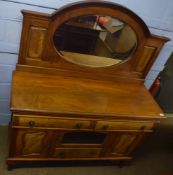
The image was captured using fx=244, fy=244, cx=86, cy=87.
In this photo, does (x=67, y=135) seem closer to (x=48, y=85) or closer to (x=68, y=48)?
(x=48, y=85)

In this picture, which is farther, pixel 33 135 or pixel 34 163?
pixel 34 163

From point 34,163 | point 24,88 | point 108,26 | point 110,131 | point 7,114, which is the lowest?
point 34,163

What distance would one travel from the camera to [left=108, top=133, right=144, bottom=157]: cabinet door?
1859 mm

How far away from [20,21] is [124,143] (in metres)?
1.19

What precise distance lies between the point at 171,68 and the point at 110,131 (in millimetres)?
1768

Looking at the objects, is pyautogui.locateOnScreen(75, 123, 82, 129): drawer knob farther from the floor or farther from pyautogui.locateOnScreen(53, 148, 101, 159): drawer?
the floor

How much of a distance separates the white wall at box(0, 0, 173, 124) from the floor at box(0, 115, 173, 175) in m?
0.53

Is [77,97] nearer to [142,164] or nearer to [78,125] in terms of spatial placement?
[78,125]

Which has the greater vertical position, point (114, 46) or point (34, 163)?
point (114, 46)

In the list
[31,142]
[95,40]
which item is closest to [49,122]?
[31,142]

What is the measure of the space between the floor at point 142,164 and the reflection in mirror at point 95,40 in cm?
88

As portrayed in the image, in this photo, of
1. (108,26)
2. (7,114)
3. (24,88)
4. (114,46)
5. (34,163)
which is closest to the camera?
(24,88)

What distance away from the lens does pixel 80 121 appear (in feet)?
5.33

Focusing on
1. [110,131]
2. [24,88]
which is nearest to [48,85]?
[24,88]
